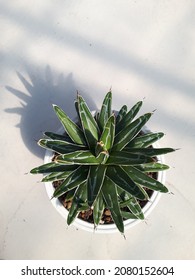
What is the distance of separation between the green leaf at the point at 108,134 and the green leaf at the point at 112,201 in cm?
11

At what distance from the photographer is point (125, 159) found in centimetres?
113

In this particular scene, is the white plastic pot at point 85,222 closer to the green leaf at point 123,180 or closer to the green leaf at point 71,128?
the green leaf at point 71,128

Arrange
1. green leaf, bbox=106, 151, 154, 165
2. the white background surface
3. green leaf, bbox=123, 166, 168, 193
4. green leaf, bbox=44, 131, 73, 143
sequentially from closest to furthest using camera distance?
1. green leaf, bbox=106, 151, 154, 165
2. green leaf, bbox=123, 166, 168, 193
3. green leaf, bbox=44, 131, 73, 143
4. the white background surface

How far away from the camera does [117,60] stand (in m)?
1.70

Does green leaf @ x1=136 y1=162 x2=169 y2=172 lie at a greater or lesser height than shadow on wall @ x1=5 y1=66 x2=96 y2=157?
lesser

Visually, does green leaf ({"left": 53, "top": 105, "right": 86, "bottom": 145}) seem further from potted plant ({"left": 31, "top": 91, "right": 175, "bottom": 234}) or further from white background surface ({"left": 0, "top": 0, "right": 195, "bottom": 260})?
white background surface ({"left": 0, "top": 0, "right": 195, "bottom": 260})

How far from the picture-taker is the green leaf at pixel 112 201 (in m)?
1.18

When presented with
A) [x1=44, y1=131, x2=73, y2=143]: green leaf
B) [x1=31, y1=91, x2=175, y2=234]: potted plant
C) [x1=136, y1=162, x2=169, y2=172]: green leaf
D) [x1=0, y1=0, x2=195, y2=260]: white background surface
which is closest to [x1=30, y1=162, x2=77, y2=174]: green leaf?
[x1=31, y1=91, x2=175, y2=234]: potted plant

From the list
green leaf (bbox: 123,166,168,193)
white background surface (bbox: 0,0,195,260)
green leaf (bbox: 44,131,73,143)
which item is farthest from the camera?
white background surface (bbox: 0,0,195,260)

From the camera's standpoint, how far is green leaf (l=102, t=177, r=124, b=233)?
1.18m

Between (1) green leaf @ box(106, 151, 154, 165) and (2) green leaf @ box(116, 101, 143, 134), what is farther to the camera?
(2) green leaf @ box(116, 101, 143, 134)

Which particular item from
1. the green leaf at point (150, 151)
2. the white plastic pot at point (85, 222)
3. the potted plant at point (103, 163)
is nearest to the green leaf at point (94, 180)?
the potted plant at point (103, 163)
